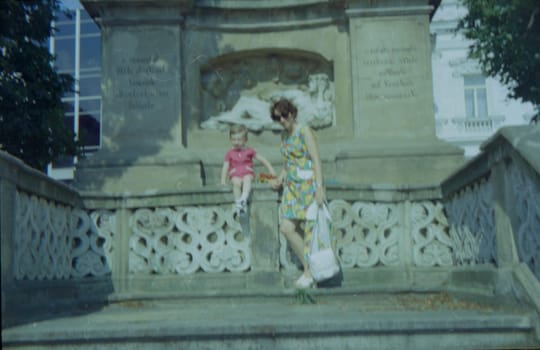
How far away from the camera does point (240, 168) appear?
343 inches

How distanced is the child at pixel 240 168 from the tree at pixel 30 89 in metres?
5.89

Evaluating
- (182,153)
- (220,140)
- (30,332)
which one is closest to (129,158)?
(182,153)

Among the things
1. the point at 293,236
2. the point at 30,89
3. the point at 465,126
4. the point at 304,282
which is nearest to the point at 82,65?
the point at 465,126

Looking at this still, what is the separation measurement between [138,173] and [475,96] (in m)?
30.3

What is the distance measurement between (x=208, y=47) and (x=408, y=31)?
3.09 metres

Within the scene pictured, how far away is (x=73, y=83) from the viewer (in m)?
14.9

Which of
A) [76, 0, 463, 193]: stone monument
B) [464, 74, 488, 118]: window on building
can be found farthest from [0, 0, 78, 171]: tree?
[464, 74, 488, 118]: window on building

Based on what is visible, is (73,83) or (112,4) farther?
(73,83)

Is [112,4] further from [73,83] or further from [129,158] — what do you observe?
[73,83]

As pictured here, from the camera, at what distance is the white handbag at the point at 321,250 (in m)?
7.43

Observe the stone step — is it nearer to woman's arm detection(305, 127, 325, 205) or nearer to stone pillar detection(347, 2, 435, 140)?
woman's arm detection(305, 127, 325, 205)

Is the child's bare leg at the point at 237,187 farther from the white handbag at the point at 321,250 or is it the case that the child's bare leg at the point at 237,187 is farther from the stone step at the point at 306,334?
the stone step at the point at 306,334

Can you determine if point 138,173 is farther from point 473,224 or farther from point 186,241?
point 473,224

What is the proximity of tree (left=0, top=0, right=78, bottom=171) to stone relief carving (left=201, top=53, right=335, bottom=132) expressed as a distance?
12.3 feet
